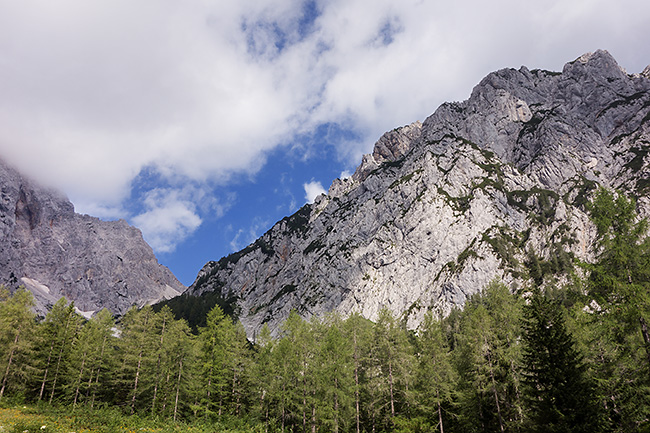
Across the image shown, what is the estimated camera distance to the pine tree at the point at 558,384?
2281cm

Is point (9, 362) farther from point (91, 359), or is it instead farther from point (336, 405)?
point (336, 405)

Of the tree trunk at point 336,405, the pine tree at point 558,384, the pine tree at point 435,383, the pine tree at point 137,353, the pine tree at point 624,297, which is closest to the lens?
the pine tree at point 624,297

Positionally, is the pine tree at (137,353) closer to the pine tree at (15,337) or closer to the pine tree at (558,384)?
the pine tree at (15,337)

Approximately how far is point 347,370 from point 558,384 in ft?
63.7

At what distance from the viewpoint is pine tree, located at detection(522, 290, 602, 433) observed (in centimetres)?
A: 2281

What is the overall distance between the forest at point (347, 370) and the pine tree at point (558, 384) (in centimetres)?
8

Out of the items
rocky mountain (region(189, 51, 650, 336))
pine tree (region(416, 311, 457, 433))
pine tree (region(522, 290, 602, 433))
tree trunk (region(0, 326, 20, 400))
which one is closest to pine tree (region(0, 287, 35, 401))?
tree trunk (region(0, 326, 20, 400))

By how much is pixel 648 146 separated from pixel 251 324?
9015 inches

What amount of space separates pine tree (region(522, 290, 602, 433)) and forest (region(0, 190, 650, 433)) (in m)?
0.08

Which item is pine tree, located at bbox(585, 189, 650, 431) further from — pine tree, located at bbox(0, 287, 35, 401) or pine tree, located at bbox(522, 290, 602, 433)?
pine tree, located at bbox(0, 287, 35, 401)

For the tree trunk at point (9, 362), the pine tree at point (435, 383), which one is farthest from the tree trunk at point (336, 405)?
the tree trunk at point (9, 362)

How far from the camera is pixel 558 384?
2447cm

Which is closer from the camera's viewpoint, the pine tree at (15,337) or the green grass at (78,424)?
the green grass at (78,424)

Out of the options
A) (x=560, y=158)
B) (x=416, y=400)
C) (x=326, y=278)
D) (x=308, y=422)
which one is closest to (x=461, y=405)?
(x=416, y=400)
